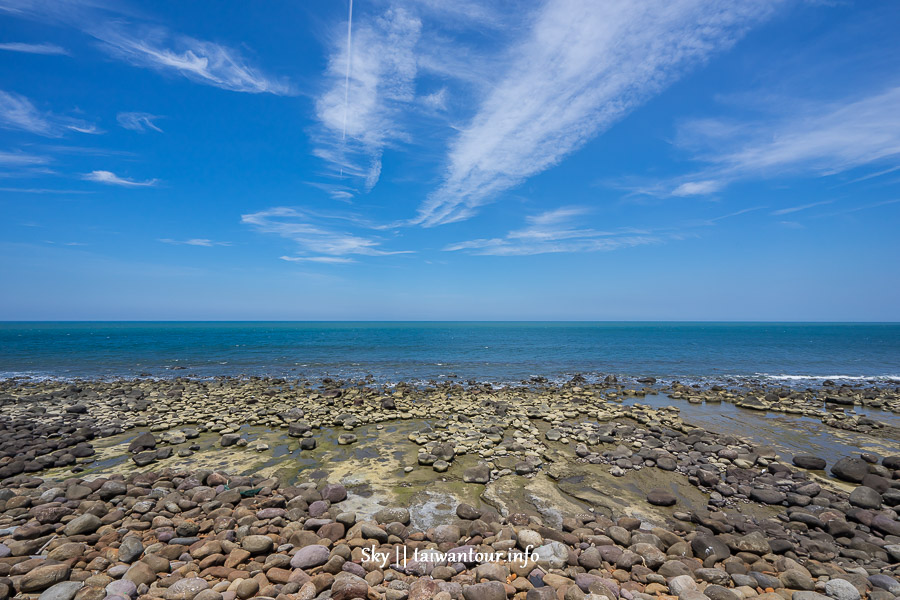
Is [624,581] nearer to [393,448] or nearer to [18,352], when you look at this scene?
[393,448]

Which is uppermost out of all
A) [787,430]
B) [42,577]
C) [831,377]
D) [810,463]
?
[42,577]

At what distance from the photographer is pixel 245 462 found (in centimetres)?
1111

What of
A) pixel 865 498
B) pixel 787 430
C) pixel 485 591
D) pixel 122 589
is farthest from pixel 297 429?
pixel 787 430

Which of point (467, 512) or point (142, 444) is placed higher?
point (142, 444)

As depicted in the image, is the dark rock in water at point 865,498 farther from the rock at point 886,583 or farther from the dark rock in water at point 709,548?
the dark rock in water at point 709,548

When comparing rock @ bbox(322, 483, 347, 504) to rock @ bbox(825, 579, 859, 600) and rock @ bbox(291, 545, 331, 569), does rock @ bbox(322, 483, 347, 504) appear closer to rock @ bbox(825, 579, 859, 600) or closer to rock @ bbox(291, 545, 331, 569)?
rock @ bbox(291, 545, 331, 569)

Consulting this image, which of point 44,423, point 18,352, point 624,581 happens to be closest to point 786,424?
point 624,581

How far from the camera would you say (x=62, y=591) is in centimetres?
499

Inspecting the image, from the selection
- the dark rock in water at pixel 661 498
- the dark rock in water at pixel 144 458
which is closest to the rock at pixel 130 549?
the dark rock in water at pixel 144 458

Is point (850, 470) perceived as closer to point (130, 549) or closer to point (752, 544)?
point (752, 544)

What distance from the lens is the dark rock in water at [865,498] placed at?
841cm

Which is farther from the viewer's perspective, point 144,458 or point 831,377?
point 831,377

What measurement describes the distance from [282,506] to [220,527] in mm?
1280

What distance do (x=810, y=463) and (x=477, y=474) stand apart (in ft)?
33.6
